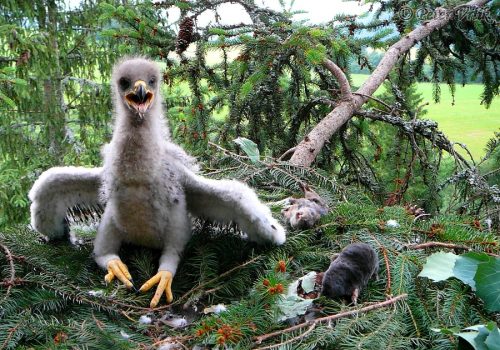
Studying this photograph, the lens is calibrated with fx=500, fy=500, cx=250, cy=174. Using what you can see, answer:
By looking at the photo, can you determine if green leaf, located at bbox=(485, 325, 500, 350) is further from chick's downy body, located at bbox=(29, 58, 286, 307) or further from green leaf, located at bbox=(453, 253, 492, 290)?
chick's downy body, located at bbox=(29, 58, 286, 307)

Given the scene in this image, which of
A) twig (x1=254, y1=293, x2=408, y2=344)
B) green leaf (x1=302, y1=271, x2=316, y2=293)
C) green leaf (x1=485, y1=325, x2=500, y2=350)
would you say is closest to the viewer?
green leaf (x1=485, y1=325, x2=500, y2=350)

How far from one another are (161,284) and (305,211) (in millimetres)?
682

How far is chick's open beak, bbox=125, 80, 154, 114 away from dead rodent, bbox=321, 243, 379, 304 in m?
0.98

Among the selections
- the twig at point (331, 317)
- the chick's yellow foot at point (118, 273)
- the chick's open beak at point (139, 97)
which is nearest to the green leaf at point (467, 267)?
the twig at point (331, 317)

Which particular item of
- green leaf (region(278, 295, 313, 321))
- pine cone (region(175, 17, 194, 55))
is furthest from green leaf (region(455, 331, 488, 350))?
pine cone (region(175, 17, 194, 55))

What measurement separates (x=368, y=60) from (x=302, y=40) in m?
1.77

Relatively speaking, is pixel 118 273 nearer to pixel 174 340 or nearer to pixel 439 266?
pixel 174 340

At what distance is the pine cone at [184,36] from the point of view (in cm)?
326

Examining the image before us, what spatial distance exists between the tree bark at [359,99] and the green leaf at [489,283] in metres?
1.47

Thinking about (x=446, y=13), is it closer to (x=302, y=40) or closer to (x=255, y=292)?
(x=302, y=40)

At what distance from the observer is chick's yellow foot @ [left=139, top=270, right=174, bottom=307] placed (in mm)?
1880

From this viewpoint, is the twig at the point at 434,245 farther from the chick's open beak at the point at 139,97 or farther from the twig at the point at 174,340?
the chick's open beak at the point at 139,97

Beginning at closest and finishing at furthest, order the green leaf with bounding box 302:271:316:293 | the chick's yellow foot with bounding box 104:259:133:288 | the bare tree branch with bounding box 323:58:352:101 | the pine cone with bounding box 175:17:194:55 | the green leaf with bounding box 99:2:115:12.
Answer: the green leaf with bounding box 302:271:316:293, the chick's yellow foot with bounding box 104:259:133:288, the pine cone with bounding box 175:17:194:55, the green leaf with bounding box 99:2:115:12, the bare tree branch with bounding box 323:58:352:101

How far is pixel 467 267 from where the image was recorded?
5.32ft
